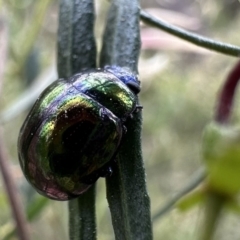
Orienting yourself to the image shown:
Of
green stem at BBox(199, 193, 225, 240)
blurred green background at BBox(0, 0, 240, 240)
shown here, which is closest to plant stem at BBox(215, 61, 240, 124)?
green stem at BBox(199, 193, 225, 240)

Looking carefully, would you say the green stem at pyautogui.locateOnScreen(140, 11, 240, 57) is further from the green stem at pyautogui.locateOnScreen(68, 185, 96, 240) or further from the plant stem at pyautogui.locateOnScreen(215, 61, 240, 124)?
the green stem at pyautogui.locateOnScreen(68, 185, 96, 240)

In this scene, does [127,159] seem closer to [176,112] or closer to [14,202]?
[14,202]

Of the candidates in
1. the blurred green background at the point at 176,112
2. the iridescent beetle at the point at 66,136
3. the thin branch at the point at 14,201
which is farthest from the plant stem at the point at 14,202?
the blurred green background at the point at 176,112

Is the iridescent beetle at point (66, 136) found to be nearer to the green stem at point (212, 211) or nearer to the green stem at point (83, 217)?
the green stem at point (83, 217)

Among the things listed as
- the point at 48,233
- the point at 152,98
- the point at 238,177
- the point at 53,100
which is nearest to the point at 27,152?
the point at 53,100

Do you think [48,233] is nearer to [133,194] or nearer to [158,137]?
[158,137]
